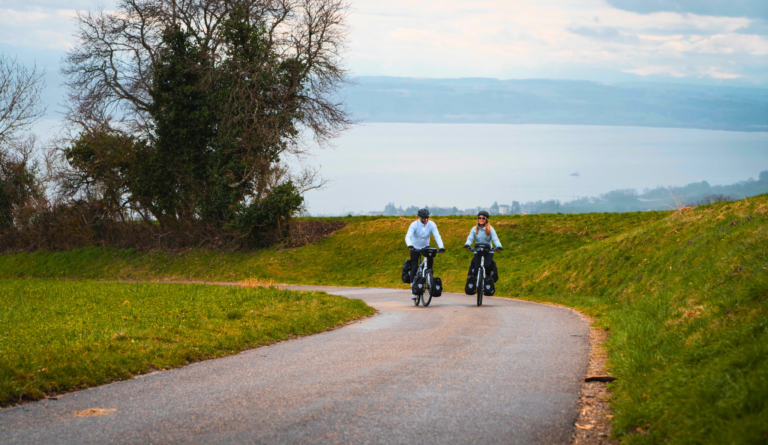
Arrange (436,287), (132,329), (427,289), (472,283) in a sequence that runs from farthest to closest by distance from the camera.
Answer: (472,283) → (436,287) → (427,289) → (132,329)

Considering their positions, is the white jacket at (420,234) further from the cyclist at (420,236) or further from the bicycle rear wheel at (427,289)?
the bicycle rear wheel at (427,289)

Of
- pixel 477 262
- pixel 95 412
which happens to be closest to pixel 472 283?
pixel 477 262

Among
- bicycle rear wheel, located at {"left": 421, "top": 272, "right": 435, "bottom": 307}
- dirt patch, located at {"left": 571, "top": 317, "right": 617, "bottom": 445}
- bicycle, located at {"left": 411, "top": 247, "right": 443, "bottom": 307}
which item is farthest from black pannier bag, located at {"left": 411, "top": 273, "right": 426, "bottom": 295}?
dirt patch, located at {"left": 571, "top": 317, "right": 617, "bottom": 445}

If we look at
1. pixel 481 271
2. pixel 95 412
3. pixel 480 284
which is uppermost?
pixel 481 271

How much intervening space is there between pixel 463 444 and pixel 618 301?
12317 millimetres

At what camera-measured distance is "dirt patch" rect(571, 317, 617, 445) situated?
4.92 meters

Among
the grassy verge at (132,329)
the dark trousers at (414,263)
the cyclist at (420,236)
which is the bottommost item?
the grassy verge at (132,329)

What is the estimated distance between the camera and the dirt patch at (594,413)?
4.92 m

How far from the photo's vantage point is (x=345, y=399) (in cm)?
594

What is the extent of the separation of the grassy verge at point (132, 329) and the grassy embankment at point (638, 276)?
5.29m

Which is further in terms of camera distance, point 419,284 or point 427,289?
point 427,289

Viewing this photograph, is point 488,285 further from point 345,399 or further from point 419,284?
point 345,399

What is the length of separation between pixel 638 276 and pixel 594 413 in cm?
1240

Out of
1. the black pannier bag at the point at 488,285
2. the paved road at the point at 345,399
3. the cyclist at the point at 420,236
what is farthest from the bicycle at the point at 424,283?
the paved road at the point at 345,399
